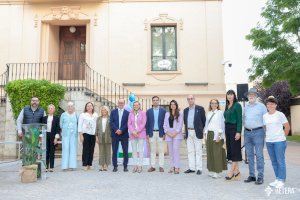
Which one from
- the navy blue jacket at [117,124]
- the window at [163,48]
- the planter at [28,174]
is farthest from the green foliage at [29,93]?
the window at [163,48]

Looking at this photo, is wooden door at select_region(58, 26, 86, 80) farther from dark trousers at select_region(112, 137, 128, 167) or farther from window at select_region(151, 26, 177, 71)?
dark trousers at select_region(112, 137, 128, 167)

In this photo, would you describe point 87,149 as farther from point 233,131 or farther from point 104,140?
point 233,131

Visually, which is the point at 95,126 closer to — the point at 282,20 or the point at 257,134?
the point at 257,134

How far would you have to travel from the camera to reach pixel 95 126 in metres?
9.07

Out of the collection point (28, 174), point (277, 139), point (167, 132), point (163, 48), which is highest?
point (163, 48)

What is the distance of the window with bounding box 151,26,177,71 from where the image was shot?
15.2 meters

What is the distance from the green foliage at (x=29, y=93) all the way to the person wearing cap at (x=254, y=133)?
7193mm

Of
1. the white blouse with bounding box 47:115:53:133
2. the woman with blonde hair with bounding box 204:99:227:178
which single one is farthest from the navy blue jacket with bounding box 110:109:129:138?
the woman with blonde hair with bounding box 204:99:227:178

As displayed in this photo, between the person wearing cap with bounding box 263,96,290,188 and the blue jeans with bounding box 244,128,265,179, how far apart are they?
11.0 inches

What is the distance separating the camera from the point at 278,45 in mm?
19922

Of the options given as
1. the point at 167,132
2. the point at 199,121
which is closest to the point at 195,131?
the point at 199,121

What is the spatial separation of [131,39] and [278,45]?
10028mm

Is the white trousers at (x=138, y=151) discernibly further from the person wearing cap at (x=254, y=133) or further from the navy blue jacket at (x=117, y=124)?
the person wearing cap at (x=254, y=133)

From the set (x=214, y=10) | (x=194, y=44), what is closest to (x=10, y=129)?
(x=194, y=44)
